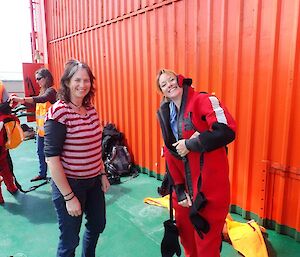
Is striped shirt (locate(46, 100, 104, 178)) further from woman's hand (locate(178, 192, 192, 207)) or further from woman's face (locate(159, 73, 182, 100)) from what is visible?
woman's hand (locate(178, 192, 192, 207))

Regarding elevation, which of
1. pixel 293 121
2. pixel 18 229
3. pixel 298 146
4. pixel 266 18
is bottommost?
pixel 18 229

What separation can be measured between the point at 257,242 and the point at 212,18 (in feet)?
8.18

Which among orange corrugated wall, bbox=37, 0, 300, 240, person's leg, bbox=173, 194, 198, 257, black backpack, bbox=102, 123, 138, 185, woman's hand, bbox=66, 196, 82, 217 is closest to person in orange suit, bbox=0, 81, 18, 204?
black backpack, bbox=102, 123, 138, 185

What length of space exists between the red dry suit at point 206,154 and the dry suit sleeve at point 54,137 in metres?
0.70

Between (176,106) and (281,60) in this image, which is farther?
(281,60)

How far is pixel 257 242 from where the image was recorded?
2545mm

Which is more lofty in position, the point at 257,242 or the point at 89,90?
the point at 89,90

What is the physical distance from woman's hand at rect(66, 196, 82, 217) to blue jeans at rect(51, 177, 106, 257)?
0.19ft

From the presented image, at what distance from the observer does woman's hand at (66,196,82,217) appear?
1.77m

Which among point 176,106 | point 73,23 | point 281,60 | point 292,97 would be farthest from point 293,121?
point 73,23

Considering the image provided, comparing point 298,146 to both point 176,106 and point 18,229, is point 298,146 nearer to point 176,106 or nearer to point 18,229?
point 176,106

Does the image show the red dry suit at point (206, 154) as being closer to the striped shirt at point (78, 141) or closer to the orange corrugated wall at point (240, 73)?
the striped shirt at point (78, 141)

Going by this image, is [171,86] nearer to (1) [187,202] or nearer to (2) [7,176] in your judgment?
(1) [187,202]

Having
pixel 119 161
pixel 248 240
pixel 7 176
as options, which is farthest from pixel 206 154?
pixel 7 176
